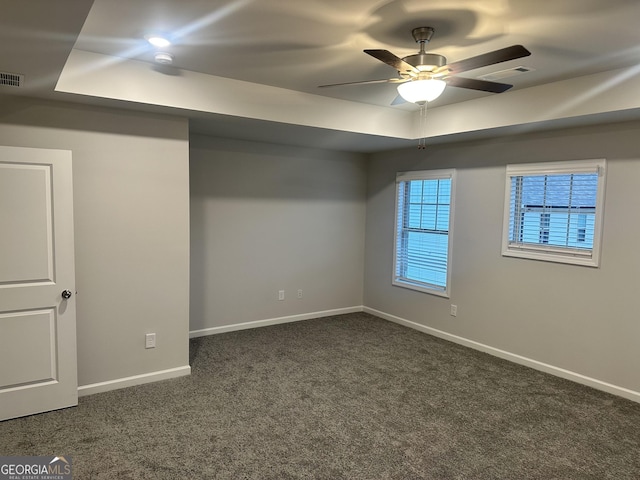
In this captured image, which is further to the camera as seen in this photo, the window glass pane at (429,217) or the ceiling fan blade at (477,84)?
the window glass pane at (429,217)

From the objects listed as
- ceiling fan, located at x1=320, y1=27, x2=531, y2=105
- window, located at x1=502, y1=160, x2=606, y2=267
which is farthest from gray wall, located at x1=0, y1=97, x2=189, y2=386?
window, located at x1=502, y1=160, x2=606, y2=267

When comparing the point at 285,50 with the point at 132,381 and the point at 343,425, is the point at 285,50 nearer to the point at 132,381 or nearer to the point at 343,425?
the point at 343,425

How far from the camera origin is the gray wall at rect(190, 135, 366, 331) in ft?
16.0

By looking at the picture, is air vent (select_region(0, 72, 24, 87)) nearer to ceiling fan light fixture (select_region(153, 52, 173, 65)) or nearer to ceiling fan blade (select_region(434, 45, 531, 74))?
ceiling fan light fixture (select_region(153, 52, 173, 65))

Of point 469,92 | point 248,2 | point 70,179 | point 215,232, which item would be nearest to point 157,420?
point 70,179

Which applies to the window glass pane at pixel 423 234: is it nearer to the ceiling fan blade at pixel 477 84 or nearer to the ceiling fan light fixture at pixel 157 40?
the ceiling fan blade at pixel 477 84

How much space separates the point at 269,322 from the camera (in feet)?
17.7

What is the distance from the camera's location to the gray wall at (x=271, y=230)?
16.0 ft

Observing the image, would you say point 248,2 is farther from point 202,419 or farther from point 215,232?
point 215,232

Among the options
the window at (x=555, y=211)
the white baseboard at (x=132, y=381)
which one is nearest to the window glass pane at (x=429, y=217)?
the window at (x=555, y=211)

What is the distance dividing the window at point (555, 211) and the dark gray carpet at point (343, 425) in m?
1.17

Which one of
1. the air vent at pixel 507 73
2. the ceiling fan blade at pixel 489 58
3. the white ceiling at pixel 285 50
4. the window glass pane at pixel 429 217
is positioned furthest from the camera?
the window glass pane at pixel 429 217

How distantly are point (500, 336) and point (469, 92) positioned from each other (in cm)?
246

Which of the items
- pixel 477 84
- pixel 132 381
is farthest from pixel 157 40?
pixel 132 381
